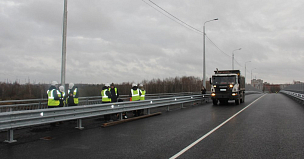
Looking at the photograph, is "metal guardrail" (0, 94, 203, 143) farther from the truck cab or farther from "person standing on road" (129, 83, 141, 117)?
the truck cab

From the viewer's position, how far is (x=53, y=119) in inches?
310

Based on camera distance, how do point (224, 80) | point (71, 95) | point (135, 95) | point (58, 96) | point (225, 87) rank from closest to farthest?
1. point (58, 96)
2. point (71, 95)
3. point (135, 95)
4. point (225, 87)
5. point (224, 80)

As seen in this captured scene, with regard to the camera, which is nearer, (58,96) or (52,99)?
(52,99)

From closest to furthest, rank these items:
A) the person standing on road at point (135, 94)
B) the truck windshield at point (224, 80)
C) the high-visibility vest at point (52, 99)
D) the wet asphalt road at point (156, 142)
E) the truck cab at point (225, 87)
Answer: the wet asphalt road at point (156, 142) → the high-visibility vest at point (52, 99) → the person standing on road at point (135, 94) → the truck cab at point (225, 87) → the truck windshield at point (224, 80)

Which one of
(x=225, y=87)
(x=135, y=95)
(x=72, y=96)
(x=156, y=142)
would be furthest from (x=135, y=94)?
(x=225, y=87)

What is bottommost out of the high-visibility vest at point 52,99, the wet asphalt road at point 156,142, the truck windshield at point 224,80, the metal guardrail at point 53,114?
the wet asphalt road at point 156,142

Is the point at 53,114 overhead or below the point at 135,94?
below

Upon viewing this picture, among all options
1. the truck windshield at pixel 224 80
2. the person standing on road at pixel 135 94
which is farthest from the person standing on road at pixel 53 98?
the truck windshield at pixel 224 80

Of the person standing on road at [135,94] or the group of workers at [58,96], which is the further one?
the person standing on road at [135,94]

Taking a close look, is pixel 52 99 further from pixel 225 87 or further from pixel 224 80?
pixel 224 80

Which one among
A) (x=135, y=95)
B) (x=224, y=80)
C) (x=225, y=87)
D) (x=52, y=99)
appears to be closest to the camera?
(x=52, y=99)

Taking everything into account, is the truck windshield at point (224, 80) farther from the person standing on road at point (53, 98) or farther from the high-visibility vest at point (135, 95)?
the person standing on road at point (53, 98)

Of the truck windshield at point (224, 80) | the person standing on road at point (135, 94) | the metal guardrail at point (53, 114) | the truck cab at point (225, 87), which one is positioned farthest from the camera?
the truck windshield at point (224, 80)

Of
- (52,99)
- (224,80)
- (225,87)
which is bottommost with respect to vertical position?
(52,99)
